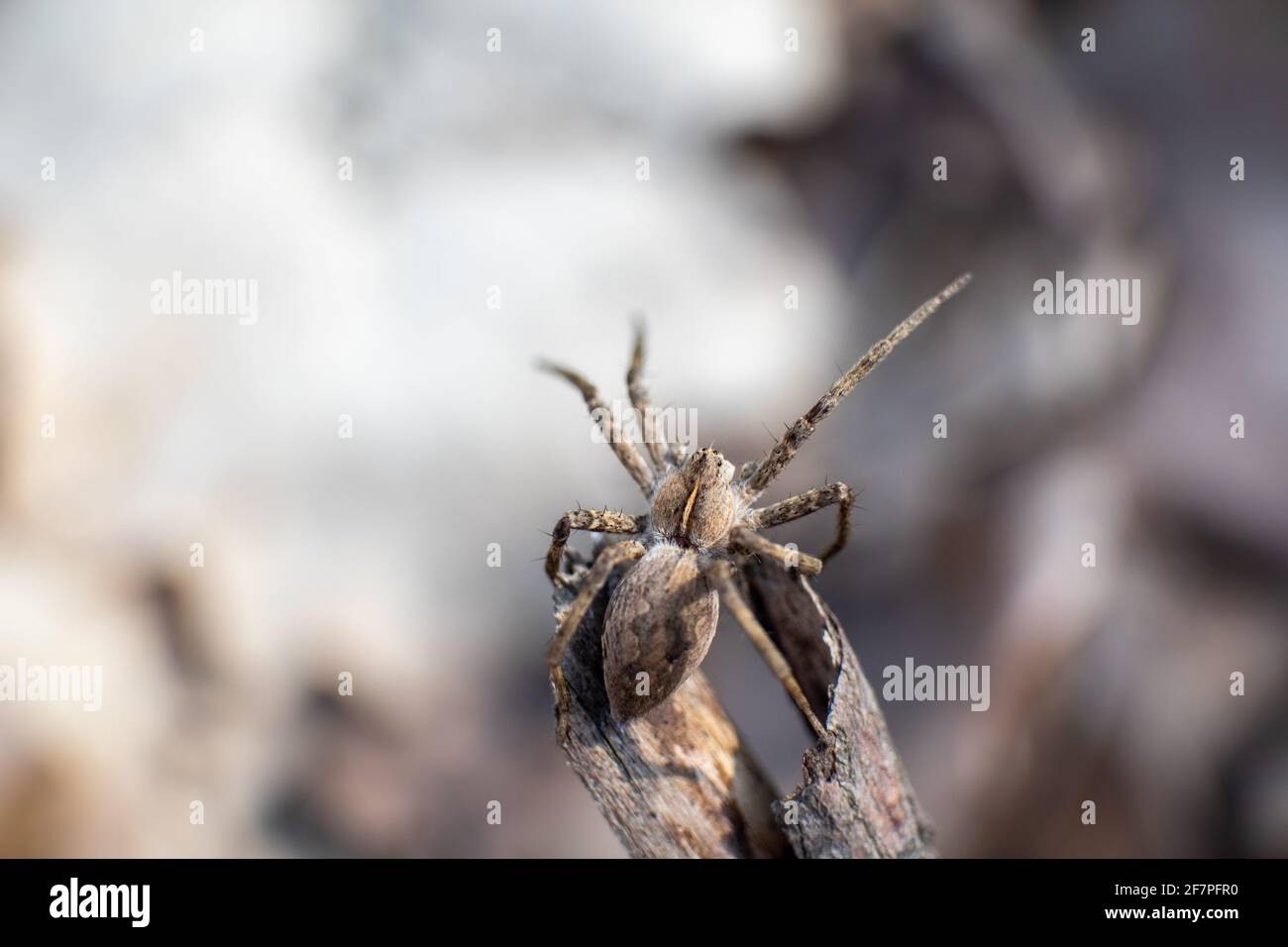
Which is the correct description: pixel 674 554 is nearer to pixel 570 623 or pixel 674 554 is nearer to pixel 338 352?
pixel 570 623

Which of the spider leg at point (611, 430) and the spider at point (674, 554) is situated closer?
the spider at point (674, 554)

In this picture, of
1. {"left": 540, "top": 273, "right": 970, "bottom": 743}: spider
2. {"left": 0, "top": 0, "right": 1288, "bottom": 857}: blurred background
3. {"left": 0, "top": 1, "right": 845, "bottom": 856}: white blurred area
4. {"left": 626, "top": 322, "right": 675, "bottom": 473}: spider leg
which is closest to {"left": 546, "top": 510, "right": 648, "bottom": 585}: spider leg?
{"left": 540, "top": 273, "right": 970, "bottom": 743}: spider

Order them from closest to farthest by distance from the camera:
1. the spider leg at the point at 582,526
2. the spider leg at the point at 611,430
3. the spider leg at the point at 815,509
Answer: the spider leg at the point at 582,526 < the spider leg at the point at 815,509 < the spider leg at the point at 611,430

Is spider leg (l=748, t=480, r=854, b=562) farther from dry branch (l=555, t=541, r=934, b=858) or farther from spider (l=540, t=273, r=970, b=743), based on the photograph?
dry branch (l=555, t=541, r=934, b=858)

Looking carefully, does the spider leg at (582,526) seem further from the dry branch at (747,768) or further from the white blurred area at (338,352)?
the white blurred area at (338,352)

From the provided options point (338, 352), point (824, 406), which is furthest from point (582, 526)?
point (338, 352)

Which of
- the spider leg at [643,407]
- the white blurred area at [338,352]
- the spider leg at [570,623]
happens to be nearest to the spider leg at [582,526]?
the spider leg at [570,623]

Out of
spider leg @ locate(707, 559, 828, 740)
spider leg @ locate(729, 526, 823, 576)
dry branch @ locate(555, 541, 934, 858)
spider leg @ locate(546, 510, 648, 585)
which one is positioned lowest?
dry branch @ locate(555, 541, 934, 858)

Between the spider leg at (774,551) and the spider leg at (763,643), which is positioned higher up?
the spider leg at (774,551)
